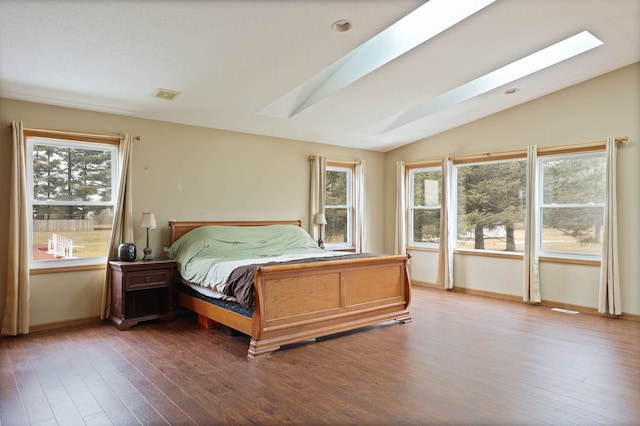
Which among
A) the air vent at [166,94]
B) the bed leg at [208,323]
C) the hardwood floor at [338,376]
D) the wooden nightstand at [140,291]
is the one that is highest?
the air vent at [166,94]

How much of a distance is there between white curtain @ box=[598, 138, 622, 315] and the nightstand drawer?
499 cm

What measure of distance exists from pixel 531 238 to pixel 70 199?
561 cm

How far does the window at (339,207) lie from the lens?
23.3 feet

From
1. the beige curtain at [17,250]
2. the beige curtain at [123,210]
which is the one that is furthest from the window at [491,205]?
the beige curtain at [17,250]

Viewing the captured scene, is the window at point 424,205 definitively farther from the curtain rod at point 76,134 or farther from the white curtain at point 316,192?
the curtain rod at point 76,134

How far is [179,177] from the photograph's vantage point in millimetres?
5414

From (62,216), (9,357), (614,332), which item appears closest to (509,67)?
(614,332)

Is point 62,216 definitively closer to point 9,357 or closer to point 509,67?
point 9,357

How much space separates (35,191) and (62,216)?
1.18 ft

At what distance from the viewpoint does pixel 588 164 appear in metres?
5.33

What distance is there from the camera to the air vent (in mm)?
4435

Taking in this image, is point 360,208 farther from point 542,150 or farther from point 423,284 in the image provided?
point 542,150

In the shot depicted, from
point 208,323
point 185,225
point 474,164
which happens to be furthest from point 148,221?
point 474,164

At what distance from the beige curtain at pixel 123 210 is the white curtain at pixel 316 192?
2694 millimetres
